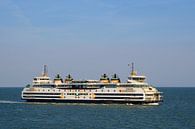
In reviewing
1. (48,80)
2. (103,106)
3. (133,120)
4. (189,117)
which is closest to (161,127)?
(133,120)

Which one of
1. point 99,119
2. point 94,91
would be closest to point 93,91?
point 94,91

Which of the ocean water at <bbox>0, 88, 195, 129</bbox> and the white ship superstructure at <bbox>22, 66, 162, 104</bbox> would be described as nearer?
the ocean water at <bbox>0, 88, 195, 129</bbox>

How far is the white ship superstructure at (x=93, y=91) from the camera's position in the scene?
11831 cm

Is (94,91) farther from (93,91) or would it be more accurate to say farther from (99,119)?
(99,119)

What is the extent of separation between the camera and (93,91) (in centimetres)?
12250

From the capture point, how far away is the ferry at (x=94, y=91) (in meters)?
118

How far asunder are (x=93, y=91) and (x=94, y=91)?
28 cm

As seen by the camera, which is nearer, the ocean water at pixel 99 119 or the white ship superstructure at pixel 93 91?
the ocean water at pixel 99 119

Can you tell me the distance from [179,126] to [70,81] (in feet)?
178

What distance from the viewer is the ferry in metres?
118

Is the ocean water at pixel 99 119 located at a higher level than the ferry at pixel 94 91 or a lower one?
lower

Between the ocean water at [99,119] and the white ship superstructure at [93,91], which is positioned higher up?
the white ship superstructure at [93,91]

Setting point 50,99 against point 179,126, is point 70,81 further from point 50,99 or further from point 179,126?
point 179,126

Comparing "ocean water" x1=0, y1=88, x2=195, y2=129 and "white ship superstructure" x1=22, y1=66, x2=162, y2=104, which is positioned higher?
"white ship superstructure" x1=22, y1=66, x2=162, y2=104
